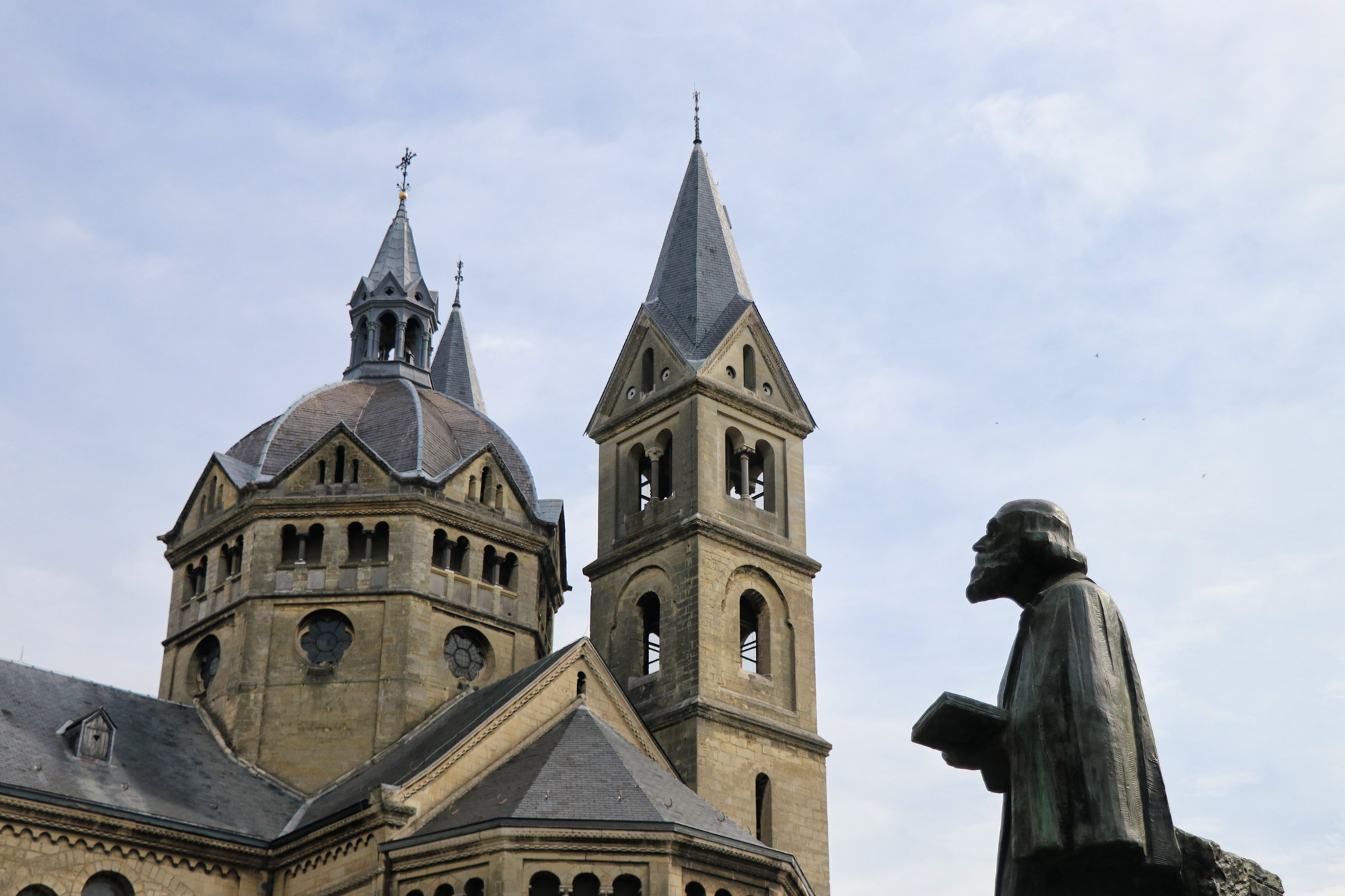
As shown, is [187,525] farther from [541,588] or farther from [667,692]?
[667,692]

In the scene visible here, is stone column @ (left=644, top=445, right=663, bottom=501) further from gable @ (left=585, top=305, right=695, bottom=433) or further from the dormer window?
the dormer window

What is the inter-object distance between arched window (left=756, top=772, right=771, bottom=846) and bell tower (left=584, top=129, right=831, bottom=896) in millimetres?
33

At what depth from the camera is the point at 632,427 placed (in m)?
41.8

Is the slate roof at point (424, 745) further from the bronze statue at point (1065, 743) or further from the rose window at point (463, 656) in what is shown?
the bronze statue at point (1065, 743)

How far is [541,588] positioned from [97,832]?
530 inches

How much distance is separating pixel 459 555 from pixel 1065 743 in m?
33.9

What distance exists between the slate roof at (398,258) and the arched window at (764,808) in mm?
18427

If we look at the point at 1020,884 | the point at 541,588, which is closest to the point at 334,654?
the point at 541,588

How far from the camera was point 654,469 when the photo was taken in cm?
4066

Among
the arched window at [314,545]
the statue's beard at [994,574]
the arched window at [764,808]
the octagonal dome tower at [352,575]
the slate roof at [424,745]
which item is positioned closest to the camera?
the statue's beard at [994,574]

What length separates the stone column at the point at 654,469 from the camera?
4047cm

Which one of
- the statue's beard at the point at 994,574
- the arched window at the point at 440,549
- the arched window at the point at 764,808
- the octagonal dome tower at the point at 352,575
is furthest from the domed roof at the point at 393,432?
the statue's beard at the point at 994,574

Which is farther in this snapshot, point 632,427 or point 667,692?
point 632,427

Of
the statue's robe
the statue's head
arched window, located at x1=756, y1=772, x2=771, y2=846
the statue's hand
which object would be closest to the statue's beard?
the statue's head
